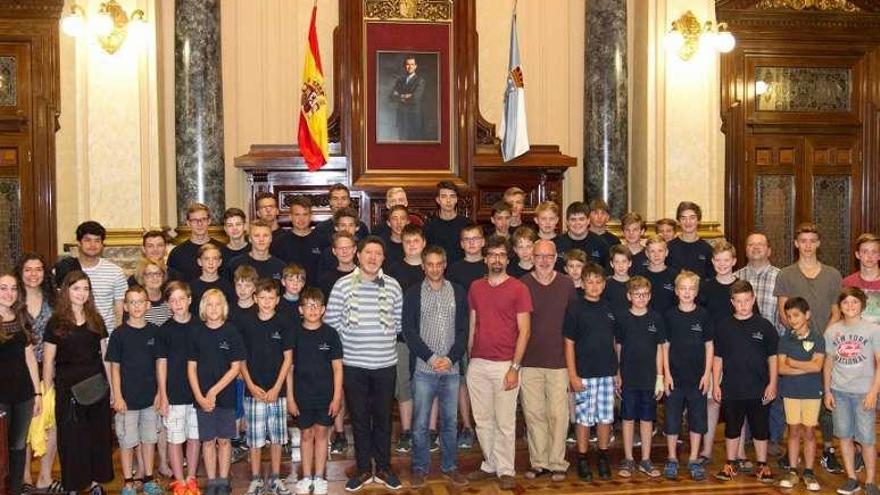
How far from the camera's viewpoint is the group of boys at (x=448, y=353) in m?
6.14

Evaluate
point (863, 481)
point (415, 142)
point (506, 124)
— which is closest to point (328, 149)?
point (415, 142)

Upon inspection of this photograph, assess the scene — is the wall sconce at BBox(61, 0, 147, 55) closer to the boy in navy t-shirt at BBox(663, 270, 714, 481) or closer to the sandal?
the boy in navy t-shirt at BBox(663, 270, 714, 481)

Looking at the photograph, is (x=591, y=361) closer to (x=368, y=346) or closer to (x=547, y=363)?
(x=547, y=363)

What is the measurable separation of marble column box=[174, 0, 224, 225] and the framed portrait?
1719 millimetres

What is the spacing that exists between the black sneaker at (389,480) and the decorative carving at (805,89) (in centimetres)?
712

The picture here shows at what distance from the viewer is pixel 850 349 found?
625 centimetres

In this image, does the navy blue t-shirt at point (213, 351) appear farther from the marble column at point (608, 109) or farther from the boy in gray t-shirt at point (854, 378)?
the marble column at point (608, 109)

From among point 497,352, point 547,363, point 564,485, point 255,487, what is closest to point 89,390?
point 255,487

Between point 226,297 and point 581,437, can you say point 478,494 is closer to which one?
point 581,437

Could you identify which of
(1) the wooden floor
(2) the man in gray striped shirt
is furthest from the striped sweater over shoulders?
(1) the wooden floor

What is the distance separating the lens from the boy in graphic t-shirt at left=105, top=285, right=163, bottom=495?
6082 millimetres

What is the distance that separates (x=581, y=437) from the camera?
261 inches

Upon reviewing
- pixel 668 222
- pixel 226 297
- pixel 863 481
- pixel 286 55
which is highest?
pixel 286 55

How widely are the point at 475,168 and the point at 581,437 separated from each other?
4453 mm
